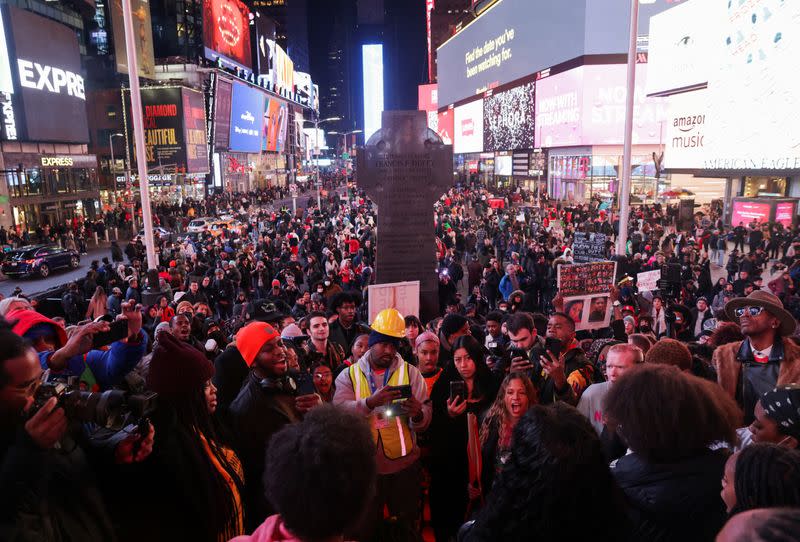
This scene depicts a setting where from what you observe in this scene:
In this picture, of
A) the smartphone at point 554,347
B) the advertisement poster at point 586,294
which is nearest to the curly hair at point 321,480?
the smartphone at point 554,347

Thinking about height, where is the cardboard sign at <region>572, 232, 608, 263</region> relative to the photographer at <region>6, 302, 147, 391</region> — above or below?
below

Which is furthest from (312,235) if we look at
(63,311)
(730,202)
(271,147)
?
(271,147)

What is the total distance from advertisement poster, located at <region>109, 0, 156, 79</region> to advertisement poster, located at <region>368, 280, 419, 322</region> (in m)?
38.5

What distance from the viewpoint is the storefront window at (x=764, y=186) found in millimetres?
28438

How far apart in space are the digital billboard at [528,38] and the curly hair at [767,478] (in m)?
47.4

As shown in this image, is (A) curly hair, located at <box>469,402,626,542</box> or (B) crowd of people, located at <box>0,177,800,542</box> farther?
(A) curly hair, located at <box>469,402,626,542</box>

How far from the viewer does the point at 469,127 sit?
77.8 meters

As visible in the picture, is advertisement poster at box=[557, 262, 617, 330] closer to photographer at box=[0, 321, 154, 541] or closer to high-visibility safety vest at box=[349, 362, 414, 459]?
high-visibility safety vest at box=[349, 362, 414, 459]

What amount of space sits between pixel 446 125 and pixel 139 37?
188 ft

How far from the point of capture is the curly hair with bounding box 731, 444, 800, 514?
1876 mm

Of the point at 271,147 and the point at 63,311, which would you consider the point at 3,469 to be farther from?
the point at 271,147

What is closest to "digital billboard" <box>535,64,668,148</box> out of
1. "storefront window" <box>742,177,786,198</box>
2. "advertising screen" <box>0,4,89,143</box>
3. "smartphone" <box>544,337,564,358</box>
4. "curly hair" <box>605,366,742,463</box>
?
"storefront window" <box>742,177,786,198</box>

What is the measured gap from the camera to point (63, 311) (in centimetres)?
1325

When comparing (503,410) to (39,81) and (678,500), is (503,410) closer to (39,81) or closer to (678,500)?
(678,500)
